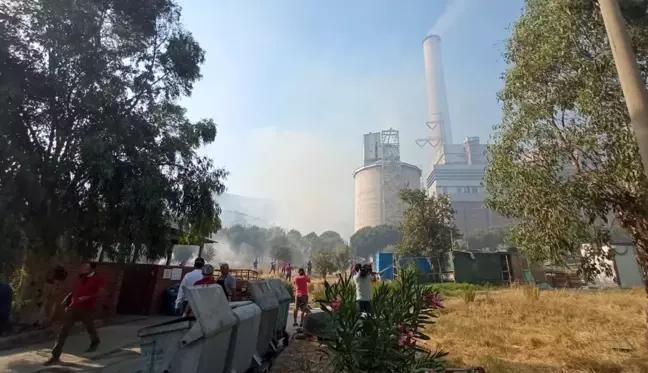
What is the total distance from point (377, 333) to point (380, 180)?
11246 cm

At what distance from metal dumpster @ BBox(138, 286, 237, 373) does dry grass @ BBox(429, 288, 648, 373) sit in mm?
3907

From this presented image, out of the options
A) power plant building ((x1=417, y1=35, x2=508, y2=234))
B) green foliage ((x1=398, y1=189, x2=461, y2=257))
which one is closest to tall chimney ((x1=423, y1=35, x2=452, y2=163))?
power plant building ((x1=417, y1=35, x2=508, y2=234))

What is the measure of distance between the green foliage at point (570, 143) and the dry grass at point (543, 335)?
5.06ft

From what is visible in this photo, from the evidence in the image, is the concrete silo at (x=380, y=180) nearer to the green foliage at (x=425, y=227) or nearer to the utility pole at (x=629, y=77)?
the green foliage at (x=425, y=227)

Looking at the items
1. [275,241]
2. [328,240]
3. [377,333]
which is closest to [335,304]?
[377,333]

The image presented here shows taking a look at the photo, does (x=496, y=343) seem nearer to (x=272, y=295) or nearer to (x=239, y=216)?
(x=272, y=295)

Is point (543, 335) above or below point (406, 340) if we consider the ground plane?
below

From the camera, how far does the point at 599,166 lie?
716 centimetres

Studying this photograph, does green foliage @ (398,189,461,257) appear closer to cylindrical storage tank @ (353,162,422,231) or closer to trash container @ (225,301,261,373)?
trash container @ (225,301,261,373)

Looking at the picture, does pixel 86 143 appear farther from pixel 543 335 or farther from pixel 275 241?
pixel 275 241

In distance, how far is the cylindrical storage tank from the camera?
110 meters

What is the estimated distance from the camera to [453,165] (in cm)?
12694

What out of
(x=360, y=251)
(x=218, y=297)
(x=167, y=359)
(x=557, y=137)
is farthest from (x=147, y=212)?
(x=360, y=251)

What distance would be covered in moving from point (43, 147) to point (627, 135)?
12.3m
